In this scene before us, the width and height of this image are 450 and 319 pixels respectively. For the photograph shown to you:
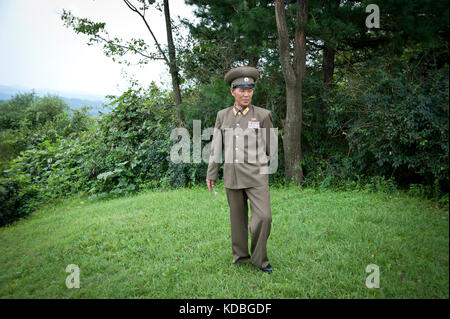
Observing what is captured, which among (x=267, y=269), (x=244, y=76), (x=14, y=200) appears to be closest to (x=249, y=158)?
(x=244, y=76)

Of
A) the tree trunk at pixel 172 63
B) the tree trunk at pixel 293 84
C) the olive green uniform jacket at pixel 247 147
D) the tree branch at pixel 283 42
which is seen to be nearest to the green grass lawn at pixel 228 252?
the olive green uniform jacket at pixel 247 147

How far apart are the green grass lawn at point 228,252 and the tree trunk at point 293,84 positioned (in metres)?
1.30

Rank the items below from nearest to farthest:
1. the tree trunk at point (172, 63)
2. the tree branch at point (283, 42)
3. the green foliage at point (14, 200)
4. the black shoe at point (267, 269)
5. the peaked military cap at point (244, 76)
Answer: the peaked military cap at point (244, 76), the black shoe at point (267, 269), the tree branch at point (283, 42), the green foliage at point (14, 200), the tree trunk at point (172, 63)

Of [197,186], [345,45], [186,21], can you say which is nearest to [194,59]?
[186,21]

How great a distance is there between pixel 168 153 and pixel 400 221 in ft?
21.1

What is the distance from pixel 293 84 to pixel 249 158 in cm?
402

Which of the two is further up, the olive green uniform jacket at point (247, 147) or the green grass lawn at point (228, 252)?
the olive green uniform jacket at point (247, 147)

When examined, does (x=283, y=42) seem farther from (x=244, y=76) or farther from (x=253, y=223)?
(x=253, y=223)

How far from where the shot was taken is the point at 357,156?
6156 mm

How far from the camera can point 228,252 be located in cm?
376

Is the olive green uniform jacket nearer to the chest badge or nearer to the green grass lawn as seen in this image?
the chest badge

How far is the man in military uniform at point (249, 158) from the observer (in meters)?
3.10

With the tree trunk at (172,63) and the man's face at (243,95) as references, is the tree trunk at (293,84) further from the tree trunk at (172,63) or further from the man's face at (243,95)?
the man's face at (243,95)
